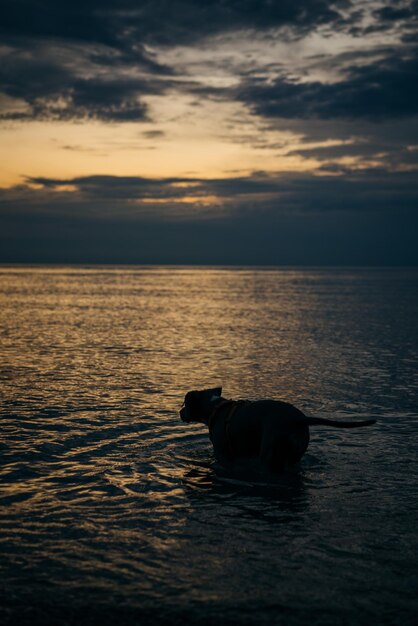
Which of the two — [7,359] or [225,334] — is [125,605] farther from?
[225,334]

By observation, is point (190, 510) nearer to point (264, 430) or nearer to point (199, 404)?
point (264, 430)

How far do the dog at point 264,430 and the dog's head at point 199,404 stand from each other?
267 millimetres

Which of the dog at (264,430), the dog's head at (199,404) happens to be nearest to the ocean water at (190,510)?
the dog at (264,430)

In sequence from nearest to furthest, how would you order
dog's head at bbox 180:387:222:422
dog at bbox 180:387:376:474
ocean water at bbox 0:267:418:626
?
ocean water at bbox 0:267:418:626 < dog at bbox 180:387:376:474 < dog's head at bbox 180:387:222:422

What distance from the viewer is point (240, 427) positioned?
8.87 metres

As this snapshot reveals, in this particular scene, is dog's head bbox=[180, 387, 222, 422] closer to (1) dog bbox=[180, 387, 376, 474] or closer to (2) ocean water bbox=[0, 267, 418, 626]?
(1) dog bbox=[180, 387, 376, 474]

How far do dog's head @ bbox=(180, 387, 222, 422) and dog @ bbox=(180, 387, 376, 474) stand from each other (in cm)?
27

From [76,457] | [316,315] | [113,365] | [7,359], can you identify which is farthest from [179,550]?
[316,315]

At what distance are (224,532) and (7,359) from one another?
15175mm

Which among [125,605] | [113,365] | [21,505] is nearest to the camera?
[125,605]

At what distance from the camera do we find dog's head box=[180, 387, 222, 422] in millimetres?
10023

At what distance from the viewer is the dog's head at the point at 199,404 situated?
10.0m

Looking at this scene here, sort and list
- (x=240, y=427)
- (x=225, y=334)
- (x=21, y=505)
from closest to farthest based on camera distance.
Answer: (x=21, y=505), (x=240, y=427), (x=225, y=334)

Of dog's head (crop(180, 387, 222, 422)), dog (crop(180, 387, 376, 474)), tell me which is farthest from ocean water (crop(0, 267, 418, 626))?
dog's head (crop(180, 387, 222, 422))
